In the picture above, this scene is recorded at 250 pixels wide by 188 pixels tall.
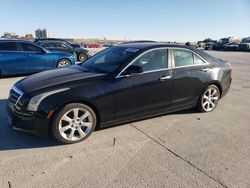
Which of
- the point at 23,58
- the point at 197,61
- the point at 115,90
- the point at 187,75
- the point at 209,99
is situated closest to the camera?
the point at 115,90

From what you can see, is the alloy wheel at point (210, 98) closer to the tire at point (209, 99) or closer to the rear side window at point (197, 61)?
A: the tire at point (209, 99)

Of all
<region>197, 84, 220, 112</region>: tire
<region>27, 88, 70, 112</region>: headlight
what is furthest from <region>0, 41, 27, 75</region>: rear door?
<region>197, 84, 220, 112</region>: tire

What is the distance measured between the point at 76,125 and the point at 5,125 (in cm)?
153

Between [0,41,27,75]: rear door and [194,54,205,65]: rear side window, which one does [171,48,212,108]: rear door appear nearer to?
[194,54,205,65]: rear side window

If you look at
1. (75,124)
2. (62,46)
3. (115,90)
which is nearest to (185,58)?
(115,90)

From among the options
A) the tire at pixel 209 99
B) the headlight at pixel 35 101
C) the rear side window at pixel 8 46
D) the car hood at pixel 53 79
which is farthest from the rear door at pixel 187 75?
the rear side window at pixel 8 46

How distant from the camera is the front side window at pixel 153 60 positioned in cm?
470

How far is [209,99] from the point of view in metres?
5.73

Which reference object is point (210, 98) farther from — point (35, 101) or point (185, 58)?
point (35, 101)

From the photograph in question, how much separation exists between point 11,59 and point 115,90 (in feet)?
21.9

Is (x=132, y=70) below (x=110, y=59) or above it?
below

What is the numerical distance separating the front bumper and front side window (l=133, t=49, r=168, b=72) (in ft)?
6.14

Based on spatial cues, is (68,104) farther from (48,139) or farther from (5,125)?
A: (5,125)

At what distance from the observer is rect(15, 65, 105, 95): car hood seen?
400 cm
